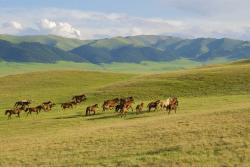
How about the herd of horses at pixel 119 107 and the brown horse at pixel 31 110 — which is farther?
the brown horse at pixel 31 110

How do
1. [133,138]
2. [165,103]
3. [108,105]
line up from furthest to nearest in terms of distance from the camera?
[108,105] < [165,103] < [133,138]

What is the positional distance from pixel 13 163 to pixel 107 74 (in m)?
83.9

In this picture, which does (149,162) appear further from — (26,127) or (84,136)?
(26,127)

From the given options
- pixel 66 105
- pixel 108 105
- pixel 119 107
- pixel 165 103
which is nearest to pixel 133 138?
pixel 165 103

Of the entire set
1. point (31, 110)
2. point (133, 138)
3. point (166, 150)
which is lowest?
point (166, 150)

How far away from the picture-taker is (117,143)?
31.1 meters

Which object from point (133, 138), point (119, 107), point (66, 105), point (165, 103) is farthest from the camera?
point (66, 105)

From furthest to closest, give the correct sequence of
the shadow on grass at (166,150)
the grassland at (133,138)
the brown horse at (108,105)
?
the brown horse at (108,105) → the shadow on grass at (166,150) → the grassland at (133,138)

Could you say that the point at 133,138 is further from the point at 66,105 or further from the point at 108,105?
the point at 66,105

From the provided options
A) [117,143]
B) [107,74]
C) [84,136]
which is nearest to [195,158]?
[117,143]

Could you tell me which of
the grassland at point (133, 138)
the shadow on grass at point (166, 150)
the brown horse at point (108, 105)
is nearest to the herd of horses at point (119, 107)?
the brown horse at point (108, 105)

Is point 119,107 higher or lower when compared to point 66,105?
higher

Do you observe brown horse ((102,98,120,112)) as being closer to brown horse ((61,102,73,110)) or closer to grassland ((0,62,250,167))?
grassland ((0,62,250,167))

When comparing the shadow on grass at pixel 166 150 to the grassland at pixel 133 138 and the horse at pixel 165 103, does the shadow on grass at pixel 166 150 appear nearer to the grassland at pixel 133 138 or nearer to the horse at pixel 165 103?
the grassland at pixel 133 138
